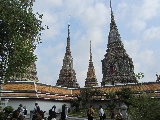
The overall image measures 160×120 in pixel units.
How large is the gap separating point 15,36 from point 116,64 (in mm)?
41034

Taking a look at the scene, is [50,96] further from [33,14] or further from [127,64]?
[127,64]

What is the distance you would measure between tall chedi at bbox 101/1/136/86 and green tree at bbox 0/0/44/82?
123ft

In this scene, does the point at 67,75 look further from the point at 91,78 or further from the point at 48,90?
the point at 48,90

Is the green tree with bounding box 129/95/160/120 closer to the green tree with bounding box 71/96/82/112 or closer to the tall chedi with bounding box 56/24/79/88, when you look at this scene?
the green tree with bounding box 71/96/82/112

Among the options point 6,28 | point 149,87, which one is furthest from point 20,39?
point 149,87

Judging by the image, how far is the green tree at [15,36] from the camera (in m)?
20.5

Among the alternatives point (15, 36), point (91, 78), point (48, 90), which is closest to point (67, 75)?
point (91, 78)

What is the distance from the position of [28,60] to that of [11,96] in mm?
16383

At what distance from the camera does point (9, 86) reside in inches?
1494

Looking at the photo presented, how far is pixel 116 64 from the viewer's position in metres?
59.7

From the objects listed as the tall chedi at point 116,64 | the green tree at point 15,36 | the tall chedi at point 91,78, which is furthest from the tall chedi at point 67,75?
the green tree at point 15,36

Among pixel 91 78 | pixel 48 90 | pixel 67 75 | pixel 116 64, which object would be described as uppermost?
pixel 116 64

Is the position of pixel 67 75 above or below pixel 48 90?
above

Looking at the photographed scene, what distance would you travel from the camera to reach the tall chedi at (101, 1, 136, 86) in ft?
191
